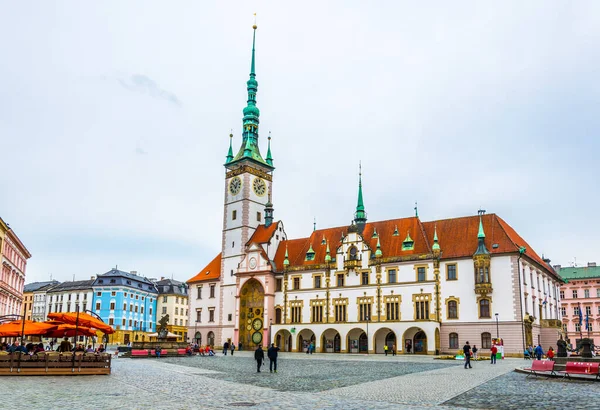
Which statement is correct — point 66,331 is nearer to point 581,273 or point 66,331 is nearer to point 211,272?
point 211,272

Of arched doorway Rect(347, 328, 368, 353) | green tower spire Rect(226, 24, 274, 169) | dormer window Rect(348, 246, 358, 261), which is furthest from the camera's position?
green tower spire Rect(226, 24, 274, 169)

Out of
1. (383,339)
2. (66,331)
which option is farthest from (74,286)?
(66,331)

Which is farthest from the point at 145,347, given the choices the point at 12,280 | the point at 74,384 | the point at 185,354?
the point at 74,384

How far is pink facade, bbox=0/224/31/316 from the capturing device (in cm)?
5653

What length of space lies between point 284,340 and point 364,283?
11025 millimetres

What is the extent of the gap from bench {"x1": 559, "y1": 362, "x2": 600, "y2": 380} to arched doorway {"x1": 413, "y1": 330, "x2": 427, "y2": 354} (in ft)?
Answer: 104

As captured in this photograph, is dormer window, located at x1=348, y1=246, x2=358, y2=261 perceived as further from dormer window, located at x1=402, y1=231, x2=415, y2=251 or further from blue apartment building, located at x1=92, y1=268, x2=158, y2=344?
blue apartment building, located at x1=92, y1=268, x2=158, y2=344

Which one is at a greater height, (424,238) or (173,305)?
(424,238)

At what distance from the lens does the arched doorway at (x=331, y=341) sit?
5945cm

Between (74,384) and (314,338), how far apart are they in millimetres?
43051

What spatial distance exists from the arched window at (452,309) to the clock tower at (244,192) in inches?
1016

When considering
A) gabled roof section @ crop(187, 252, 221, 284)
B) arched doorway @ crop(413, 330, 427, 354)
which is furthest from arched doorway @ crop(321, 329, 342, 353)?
gabled roof section @ crop(187, 252, 221, 284)

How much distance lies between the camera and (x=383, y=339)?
56.9 metres

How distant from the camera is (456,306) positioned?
53.0 m
